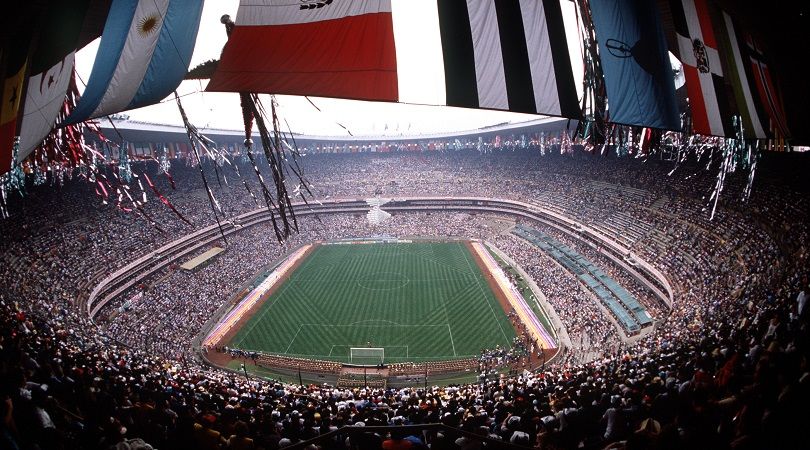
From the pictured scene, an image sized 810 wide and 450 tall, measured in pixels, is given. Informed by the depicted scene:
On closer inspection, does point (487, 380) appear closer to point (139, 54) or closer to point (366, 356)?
point (366, 356)

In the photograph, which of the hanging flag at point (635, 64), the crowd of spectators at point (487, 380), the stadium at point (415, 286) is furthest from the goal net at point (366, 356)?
the hanging flag at point (635, 64)

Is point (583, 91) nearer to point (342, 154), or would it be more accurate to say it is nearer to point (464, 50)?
point (464, 50)

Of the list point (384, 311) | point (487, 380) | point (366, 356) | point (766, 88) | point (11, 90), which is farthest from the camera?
point (384, 311)

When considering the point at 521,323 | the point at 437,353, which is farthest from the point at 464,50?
the point at 521,323

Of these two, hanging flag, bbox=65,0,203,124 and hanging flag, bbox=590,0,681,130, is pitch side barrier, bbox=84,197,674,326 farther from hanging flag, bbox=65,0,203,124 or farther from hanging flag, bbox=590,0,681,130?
hanging flag, bbox=590,0,681,130

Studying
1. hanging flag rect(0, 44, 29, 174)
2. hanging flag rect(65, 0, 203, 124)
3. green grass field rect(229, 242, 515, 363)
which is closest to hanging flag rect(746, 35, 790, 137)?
hanging flag rect(65, 0, 203, 124)

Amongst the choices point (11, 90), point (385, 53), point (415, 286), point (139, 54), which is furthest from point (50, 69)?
point (415, 286)

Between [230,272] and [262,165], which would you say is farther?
[262,165]
